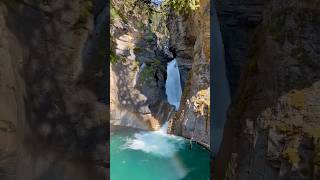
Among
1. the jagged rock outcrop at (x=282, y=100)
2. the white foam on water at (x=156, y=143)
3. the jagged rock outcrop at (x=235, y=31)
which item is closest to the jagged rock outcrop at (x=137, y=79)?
the white foam on water at (x=156, y=143)

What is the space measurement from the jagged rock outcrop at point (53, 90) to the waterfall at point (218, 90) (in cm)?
111

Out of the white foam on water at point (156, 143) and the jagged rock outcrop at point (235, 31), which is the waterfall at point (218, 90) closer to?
the jagged rock outcrop at point (235, 31)

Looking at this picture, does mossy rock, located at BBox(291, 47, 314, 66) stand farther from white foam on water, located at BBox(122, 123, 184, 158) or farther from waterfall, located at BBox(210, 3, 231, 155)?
white foam on water, located at BBox(122, 123, 184, 158)

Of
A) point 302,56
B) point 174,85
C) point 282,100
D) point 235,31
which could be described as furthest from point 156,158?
point 302,56

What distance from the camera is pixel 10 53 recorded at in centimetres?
262

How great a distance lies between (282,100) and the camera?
8.38ft

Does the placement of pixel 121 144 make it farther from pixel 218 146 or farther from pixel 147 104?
pixel 218 146

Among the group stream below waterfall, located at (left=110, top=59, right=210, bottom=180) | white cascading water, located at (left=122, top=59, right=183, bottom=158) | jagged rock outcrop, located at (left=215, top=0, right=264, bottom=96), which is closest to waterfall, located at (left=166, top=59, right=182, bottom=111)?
white cascading water, located at (left=122, top=59, right=183, bottom=158)

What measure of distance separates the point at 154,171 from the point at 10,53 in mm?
6709

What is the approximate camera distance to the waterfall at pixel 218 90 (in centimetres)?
322

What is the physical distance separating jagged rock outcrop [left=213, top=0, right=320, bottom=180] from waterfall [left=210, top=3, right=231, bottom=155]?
0.28 metres

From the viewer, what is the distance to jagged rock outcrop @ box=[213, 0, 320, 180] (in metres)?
2.40

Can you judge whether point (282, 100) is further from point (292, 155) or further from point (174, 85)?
point (174, 85)

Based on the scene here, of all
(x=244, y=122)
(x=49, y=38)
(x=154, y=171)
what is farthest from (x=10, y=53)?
(x=154, y=171)
